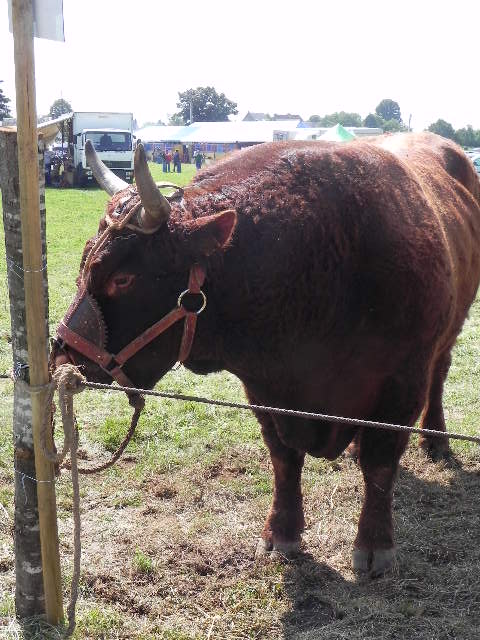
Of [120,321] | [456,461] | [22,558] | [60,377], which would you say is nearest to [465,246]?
[456,461]

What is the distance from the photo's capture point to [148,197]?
2.70m

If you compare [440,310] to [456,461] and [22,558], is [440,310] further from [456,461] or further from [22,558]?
[22,558]

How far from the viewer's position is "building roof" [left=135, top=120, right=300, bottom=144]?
4709 centimetres

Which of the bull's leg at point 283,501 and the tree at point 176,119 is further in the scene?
the tree at point 176,119

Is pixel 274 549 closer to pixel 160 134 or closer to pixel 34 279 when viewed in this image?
pixel 34 279

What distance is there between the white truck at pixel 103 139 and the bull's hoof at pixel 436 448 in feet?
77.8

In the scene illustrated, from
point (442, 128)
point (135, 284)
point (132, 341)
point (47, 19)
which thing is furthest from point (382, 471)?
point (442, 128)

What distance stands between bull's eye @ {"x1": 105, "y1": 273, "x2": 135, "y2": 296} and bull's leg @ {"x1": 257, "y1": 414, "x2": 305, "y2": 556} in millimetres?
1377

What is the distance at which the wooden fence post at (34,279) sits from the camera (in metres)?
2.46

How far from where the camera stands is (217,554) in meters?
3.79

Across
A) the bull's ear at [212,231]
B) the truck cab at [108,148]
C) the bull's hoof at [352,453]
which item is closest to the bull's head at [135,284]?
the bull's ear at [212,231]

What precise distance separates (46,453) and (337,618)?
5.29 ft

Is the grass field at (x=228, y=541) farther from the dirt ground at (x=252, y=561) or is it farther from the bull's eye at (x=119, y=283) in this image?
the bull's eye at (x=119, y=283)

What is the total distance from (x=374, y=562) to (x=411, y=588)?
0.73 ft
